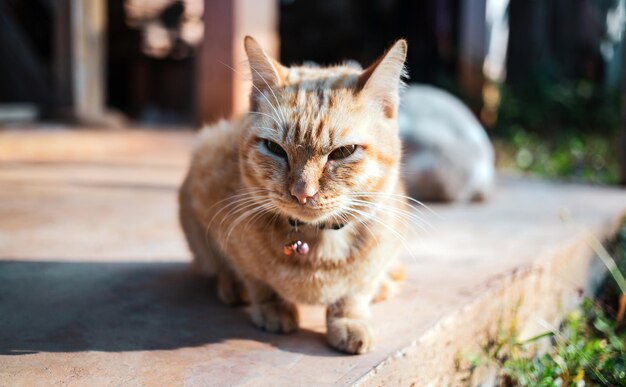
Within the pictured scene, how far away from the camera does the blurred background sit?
5918 mm

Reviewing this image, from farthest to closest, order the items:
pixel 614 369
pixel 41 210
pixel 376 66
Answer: pixel 41 210, pixel 614 369, pixel 376 66

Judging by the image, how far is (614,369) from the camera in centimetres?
218

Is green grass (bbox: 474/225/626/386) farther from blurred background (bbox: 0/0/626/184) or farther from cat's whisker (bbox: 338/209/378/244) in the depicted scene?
blurred background (bbox: 0/0/626/184)

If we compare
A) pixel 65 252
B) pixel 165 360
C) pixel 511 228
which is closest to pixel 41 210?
pixel 65 252

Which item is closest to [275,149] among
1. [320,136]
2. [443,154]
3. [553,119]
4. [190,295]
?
[320,136]

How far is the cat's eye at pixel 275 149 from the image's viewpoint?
179 cm

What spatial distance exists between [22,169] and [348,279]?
3.27 meters

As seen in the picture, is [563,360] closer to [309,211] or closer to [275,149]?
[309,211]

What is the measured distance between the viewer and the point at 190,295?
222 centimetres

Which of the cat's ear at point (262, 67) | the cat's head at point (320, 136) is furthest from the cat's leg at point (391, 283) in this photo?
the cat's ear at point (262, 67)

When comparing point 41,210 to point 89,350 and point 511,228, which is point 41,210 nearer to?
point 89,350

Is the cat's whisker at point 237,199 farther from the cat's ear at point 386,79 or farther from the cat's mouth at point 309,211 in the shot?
the cat's ear at point 386,79

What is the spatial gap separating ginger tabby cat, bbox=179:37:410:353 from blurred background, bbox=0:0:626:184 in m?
3.20

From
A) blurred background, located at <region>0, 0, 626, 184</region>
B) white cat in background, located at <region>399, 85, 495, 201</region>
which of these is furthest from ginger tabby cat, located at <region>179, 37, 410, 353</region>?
blurred background, located at <region>0, 0, 626, 184</region>
